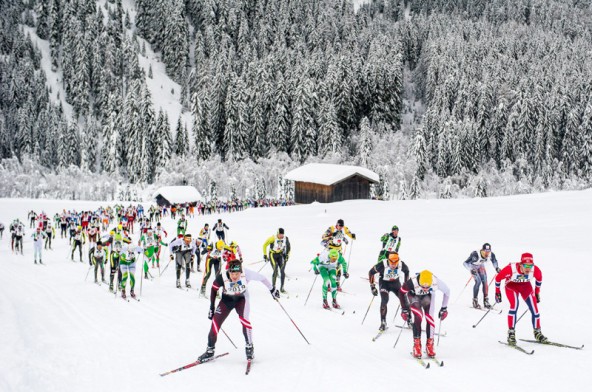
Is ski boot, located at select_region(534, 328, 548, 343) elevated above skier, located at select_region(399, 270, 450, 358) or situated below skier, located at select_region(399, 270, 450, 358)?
below

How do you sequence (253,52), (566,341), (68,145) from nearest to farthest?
(566,341) → (68,145) → (253,52)

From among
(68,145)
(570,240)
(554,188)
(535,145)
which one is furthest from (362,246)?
(68,145)

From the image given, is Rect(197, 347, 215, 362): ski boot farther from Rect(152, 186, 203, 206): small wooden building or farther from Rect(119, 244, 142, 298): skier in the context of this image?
Rect(152, 186, 203, 206): small wooden building

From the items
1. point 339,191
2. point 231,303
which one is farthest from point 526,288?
point 339,191

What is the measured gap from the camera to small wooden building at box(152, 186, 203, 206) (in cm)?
6241

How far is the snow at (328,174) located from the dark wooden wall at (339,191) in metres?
0.79

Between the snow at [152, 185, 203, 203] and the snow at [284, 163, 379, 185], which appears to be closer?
the snow at [284, 163, 379, 185]

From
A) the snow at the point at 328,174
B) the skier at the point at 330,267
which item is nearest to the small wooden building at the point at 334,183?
the snow at the point at 328,174

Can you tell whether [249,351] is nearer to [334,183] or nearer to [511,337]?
[511,337]

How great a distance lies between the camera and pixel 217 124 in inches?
3216

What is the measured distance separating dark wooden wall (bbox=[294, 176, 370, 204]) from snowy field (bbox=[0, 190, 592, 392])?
1078 inches

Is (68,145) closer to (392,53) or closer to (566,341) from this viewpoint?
(392,53)

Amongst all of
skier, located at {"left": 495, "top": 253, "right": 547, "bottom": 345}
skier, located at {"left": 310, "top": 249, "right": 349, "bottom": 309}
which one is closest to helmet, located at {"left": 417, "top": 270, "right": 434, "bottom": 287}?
skier, located at {"left": 495, "top": 253, "right": 547, "bottom": 345}

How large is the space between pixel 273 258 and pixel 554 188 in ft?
209
